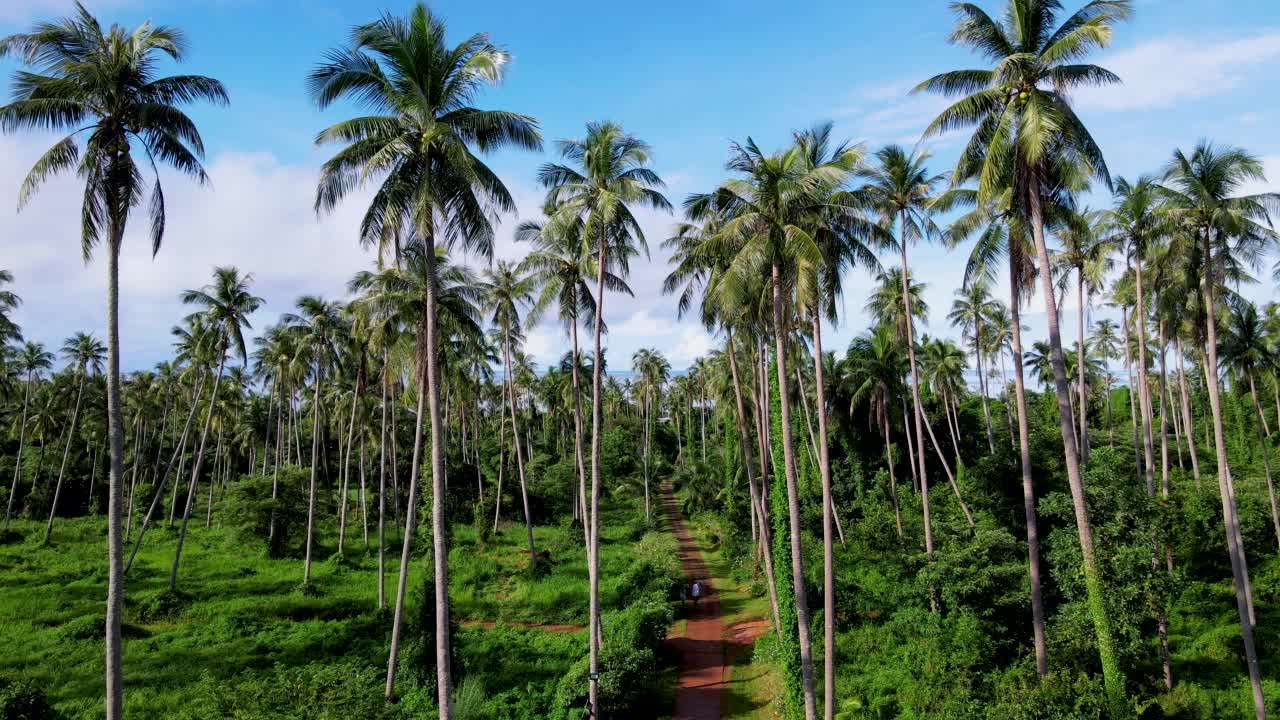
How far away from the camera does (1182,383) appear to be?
3394cm

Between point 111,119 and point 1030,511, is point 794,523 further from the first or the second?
point 111,119

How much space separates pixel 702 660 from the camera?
965 inches

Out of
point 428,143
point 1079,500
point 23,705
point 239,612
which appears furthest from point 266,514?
point 1079,500

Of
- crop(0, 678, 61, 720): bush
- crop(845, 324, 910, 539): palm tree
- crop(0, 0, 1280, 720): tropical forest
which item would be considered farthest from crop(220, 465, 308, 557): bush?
crop(845, 324, 910, 539): palm tree

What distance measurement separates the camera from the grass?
23.1m

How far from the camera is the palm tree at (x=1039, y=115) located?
14344 millimetres

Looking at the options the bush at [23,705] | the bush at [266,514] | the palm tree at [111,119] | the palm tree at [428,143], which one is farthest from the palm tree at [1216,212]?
the bush at [266,514]

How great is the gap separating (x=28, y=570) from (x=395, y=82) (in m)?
37.2

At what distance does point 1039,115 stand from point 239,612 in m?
34.3

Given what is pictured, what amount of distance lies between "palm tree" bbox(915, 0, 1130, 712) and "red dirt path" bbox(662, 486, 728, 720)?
35.4 feet

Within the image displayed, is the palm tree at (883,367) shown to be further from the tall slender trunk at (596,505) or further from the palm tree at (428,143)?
the palm tree at (428,143)

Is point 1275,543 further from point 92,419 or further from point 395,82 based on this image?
point 92,419

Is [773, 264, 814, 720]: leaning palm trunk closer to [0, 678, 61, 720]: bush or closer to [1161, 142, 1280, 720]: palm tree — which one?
[1161, 142, 1280, 720]: palm tree

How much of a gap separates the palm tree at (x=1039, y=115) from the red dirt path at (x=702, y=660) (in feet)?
35.4
